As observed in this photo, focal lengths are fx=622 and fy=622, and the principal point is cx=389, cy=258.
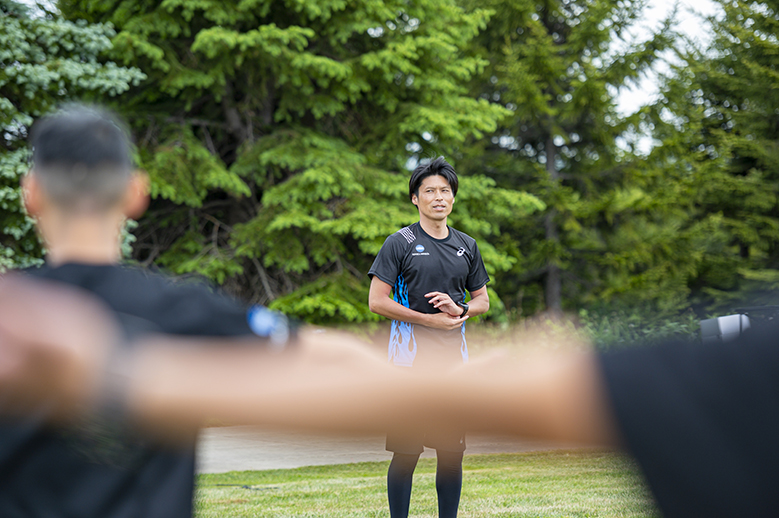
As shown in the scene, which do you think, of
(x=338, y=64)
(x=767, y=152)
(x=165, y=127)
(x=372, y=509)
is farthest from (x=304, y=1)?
(x=767, y=152)

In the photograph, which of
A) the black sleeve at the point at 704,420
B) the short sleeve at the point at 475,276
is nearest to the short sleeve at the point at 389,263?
the short sleeve at the point at 475,276

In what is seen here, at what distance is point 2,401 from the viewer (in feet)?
2.88

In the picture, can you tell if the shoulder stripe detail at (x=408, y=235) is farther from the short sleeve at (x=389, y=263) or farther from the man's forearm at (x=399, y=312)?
the man's forearm at (x=399, y=312)

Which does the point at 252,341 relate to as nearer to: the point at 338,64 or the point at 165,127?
the point at 338,64

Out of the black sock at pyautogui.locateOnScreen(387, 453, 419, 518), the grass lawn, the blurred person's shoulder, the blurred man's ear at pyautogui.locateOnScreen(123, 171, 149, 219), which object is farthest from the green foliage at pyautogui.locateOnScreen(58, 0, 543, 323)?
the blurred person's shoulder

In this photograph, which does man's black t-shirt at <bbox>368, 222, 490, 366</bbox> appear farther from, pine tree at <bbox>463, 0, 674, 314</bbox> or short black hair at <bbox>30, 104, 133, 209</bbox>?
Answer: pine tree at <bbox>463, 0, 674, 314</bbox>

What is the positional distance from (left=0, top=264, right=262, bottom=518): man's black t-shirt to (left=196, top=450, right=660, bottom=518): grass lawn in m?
3.49

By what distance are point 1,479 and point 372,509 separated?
13.7 feet

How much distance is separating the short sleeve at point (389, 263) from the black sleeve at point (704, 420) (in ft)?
10.1

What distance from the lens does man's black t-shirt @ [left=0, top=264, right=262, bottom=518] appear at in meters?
1.00

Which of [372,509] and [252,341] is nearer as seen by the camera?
[252,341]

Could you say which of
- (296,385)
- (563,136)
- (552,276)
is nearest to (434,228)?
(296,385)

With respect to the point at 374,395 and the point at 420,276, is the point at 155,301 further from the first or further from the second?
the point at 420,276

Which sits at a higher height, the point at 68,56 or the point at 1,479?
the point at 68,56
